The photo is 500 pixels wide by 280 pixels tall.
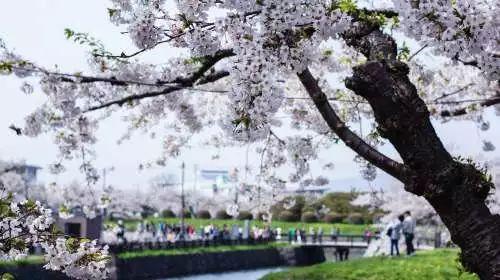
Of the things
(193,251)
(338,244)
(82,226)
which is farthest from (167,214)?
(82,226)

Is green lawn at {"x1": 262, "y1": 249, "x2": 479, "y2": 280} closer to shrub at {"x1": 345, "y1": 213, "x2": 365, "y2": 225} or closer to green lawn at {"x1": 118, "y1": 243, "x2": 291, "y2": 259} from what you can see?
green lawn at {"x1": 118, "y1": 243, "x2": 291, "y2": 259}

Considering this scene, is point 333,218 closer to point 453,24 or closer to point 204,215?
point 204,215

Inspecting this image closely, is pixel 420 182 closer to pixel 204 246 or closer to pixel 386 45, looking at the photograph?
pixel 386 45

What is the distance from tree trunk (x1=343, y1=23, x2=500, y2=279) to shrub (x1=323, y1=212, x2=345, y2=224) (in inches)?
2234

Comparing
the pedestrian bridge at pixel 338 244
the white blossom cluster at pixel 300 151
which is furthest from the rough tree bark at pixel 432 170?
the pedestrian bridge at pixel 338 244

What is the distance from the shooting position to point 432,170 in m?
5.53

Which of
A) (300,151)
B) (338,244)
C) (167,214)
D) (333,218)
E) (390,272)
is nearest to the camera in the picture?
(300,151)

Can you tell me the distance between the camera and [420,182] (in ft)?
18.3

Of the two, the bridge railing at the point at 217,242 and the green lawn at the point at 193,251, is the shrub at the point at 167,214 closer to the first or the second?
the bridge railing at the point at 217,242

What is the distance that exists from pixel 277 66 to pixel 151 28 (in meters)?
1.06

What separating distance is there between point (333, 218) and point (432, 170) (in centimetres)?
5715

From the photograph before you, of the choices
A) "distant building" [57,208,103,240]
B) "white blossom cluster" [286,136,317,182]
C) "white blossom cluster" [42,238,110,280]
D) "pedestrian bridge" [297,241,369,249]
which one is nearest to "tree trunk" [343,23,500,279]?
"white blossom cluster" [42,238,110,280]

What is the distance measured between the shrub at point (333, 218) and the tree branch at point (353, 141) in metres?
56.2

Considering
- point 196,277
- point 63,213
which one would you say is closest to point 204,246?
point 196,277
